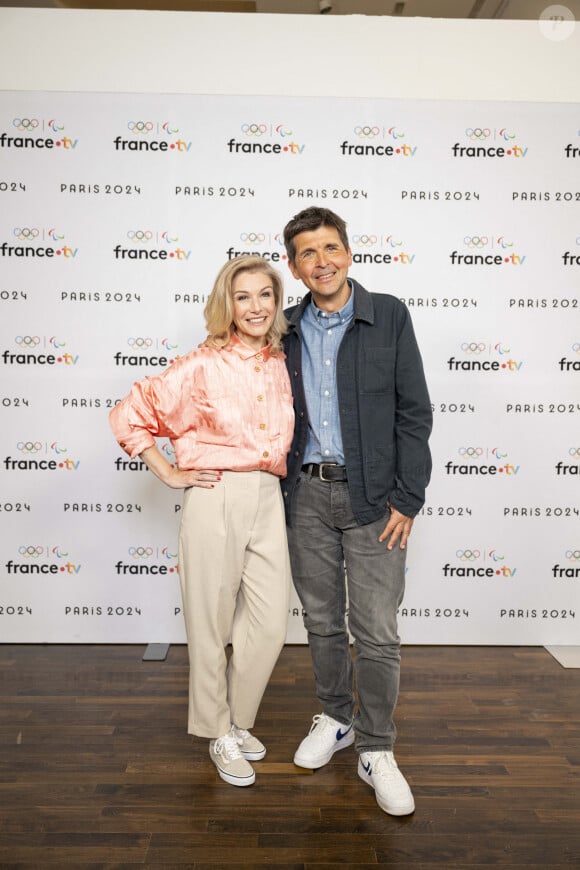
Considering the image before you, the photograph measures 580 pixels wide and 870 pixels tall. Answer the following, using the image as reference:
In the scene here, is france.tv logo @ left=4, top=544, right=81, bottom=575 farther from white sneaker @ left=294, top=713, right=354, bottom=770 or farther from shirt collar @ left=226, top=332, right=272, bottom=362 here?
shirt collar @ left=226, top=332, right=272, bottom=362

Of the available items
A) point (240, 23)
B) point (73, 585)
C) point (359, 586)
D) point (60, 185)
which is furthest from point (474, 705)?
point (240, 23)

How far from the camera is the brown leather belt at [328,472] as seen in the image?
2066 mm

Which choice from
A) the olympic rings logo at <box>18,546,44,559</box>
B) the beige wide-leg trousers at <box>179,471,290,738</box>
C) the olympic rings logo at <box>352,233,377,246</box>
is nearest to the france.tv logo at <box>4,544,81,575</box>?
the olympic rings logo at <box>18,546,44,559</box>

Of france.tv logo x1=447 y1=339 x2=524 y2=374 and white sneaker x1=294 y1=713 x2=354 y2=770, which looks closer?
white sneaker x1=294 y1=713 x2=354 y2=770

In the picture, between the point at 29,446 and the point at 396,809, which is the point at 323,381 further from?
the point at 29,446

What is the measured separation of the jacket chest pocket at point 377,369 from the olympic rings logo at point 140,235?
1.45 meters

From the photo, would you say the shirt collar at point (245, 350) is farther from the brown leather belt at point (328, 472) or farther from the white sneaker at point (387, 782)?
the white sneaker at point (387, 782)

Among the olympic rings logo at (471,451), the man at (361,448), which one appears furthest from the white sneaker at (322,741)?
the olympic rings logo at (471,451)

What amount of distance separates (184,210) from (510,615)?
2377 millimetres

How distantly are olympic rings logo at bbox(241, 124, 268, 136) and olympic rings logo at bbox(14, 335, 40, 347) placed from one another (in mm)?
1291

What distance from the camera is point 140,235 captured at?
9.95ft

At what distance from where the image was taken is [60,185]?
3.01m

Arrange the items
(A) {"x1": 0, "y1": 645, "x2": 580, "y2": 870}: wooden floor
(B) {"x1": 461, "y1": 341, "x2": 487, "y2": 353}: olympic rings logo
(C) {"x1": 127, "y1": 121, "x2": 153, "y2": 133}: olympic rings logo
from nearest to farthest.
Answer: (A) {"x1": 0, "y1": 645, "x2": 580, "y2": 870}: wooden floor, (C) {"x1": 127, "y1": 121, "x2": 153, "y2": 133}: olympic rings logo, (B) {"x1": 461, "y1": 341, "x2": 487, "y2": 353}: olympic rings logo

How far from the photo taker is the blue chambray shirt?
207 centimetres
